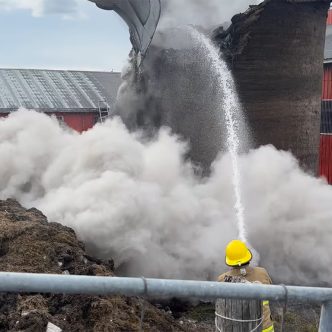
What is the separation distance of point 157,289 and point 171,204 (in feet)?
22.9

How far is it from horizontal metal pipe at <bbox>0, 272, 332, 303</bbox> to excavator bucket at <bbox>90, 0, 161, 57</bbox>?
7.82 m

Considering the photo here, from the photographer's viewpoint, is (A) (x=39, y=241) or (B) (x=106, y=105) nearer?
(A) (x=39, y=241)

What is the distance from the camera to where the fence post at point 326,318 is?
2067 mm

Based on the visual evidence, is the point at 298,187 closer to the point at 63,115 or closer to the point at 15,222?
the point at 15,222

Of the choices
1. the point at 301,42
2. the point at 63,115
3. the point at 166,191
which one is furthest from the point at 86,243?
the point at 63,115

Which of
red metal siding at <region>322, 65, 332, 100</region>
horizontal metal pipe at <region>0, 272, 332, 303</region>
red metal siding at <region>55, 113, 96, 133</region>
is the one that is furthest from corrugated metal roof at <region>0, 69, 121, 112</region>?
horizontal metal pipe at <region>0, 272, 332, 303</region>

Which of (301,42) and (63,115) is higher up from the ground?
(301,42)

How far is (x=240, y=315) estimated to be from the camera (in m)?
2.65

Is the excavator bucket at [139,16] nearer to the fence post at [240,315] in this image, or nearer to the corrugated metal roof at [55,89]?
the fence post at [240,315]

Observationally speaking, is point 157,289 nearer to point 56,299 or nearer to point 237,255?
point 237,255

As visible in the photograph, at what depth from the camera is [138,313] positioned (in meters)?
5.28

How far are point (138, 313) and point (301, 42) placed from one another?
22.0 ft

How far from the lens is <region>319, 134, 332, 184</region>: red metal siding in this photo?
14984 mm

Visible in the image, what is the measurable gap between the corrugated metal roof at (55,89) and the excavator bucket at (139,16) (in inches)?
436
